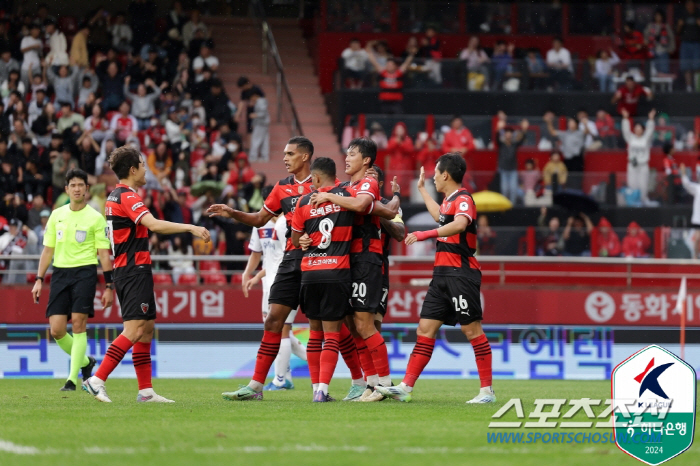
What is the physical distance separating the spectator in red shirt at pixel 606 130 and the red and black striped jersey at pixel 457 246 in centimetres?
1354

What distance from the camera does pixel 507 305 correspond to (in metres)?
16.4

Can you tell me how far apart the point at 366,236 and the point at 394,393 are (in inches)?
56.1

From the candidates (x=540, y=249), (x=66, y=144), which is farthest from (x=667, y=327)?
(x=66, y=144)

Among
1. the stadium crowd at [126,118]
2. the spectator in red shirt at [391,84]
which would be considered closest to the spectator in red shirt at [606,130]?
the spectator in red shirt at [391,84]

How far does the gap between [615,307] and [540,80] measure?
8666mm

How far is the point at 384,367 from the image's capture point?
915 centimetres

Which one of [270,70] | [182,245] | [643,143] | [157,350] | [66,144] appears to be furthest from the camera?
[270,70]

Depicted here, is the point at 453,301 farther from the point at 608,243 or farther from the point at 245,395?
the point at 608,243

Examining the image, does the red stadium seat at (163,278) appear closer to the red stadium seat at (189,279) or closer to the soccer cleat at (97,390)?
the red stadium seat at (189,279)

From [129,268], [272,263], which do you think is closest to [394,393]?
[129,268]

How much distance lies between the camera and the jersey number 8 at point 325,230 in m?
8.80

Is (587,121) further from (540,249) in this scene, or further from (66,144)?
(66,144)

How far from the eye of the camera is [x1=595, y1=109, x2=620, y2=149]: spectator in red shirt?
72.1 ft
